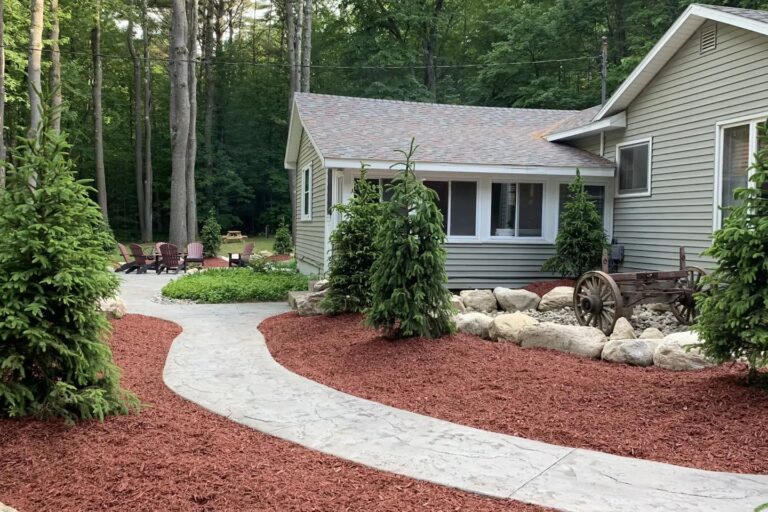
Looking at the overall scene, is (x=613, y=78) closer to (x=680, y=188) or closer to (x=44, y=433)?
(x=680, y=188)

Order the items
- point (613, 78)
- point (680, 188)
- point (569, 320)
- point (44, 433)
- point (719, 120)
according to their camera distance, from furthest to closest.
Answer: point (613, 78) < point (680, 188) < point (719, 120) < point (569, 320) < point (44, 433)

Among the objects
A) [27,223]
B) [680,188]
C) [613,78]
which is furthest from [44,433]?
[613,78]

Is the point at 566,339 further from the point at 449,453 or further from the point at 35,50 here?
the point at 35,50

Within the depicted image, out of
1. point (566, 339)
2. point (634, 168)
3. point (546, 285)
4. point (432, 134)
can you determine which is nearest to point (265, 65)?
point (432, 134)

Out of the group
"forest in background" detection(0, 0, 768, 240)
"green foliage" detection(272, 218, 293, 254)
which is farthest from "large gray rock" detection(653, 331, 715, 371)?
"green foliage" detection(272, 218, 293, 254)

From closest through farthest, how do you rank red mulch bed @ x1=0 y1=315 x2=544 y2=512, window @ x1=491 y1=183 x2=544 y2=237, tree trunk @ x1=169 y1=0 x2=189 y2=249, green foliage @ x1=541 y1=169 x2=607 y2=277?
red mulch bed @ x1=0 y1=315 x2=544 y2=512 → green foliage @ x1=541 y1=169 x2=607 y2=277 → window @ x1=491 y1=183 x2=544 y2=237 → tree trunk @ x1=169 y1=0 x2=189 y2=249

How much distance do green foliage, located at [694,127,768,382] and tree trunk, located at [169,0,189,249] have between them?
1874cm

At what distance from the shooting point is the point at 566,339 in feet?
21.7

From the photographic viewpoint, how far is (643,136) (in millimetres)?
11508

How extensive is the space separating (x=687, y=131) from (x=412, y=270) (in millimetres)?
6597

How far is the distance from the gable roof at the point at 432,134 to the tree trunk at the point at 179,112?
632 cm

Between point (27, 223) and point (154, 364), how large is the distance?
2681 millimetres

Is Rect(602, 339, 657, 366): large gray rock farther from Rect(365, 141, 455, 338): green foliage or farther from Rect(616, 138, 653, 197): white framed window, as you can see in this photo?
Rect(616, 138, 653, 197): white framed window

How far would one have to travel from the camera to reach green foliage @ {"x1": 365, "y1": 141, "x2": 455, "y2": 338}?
651 cm
